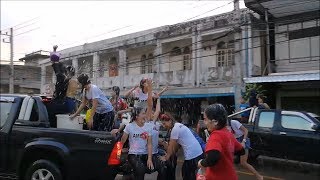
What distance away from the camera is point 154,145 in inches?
240

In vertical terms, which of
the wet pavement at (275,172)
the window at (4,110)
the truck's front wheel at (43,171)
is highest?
the window at (4,110)

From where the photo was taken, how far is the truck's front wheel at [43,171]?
6070 mm

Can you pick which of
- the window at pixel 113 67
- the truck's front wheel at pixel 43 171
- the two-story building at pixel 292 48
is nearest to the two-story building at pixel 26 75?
the window at pixel 113 67

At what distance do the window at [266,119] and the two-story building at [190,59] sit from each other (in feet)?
25.1

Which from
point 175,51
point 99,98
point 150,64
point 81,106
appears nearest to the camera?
point 81,106

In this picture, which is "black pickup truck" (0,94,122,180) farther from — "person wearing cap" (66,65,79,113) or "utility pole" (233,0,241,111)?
"utility pole" (233,0,241,111)

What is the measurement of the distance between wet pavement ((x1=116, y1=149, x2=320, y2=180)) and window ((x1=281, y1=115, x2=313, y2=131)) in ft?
3.81

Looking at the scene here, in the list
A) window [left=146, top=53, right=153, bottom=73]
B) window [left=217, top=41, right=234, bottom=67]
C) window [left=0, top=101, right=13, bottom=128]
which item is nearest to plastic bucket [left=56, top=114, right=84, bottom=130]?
window [left=0, top=101, right=13, bottom=128]

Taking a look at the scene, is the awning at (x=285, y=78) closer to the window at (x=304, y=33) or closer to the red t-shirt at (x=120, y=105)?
the window at (x=304, y=33)

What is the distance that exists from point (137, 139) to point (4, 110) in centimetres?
242

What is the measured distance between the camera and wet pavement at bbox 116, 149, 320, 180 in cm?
962

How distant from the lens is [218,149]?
389 cm

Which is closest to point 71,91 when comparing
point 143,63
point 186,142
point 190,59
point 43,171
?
point 43,171

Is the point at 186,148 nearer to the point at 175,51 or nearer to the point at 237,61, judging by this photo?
the point at 237,61
